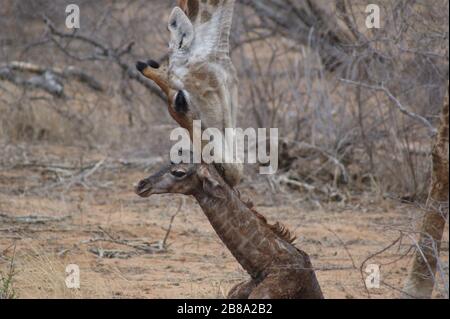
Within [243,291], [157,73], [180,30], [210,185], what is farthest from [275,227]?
[180,30]

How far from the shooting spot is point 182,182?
4.56 metres

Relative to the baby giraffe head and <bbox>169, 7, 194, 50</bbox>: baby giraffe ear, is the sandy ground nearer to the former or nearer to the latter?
the baby giraffe head

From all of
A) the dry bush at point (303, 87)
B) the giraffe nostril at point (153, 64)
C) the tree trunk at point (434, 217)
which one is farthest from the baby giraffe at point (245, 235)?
the dry bush at point (303, 87)

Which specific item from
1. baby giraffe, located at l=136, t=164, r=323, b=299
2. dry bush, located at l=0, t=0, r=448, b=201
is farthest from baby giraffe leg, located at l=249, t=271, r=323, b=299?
dry bush, located at l=0, t=0, r=448, b=201

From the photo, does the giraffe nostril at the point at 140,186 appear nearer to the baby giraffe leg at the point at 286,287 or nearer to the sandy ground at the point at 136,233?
the baby giraffe leg at the point at 286,287

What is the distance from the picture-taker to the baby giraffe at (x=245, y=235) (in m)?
4.57

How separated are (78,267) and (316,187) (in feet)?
12.4

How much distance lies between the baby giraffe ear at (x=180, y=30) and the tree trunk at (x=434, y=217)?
4.91 ft

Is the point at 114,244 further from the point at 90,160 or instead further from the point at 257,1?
the point at 257,1

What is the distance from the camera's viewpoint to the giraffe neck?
4621mm

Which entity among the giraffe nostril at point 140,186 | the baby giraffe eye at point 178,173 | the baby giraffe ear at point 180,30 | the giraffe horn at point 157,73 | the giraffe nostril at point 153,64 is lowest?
the giraffe nostril at point 140,186

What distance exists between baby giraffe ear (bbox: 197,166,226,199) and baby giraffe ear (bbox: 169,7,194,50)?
34.3 inches
